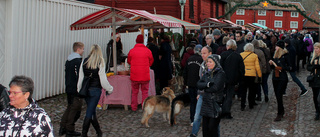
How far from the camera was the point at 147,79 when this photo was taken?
30.7 ft

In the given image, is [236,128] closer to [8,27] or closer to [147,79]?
[147,79]

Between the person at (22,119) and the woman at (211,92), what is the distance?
289 cm

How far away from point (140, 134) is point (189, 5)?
18.4 metres

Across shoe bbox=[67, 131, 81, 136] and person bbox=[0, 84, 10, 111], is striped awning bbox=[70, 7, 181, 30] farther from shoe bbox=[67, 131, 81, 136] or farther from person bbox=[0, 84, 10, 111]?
person bbox=[0, 84, 10, 111]

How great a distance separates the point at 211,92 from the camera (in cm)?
575

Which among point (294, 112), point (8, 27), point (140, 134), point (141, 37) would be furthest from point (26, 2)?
point (294, 112)

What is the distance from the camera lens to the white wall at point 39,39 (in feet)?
30.7

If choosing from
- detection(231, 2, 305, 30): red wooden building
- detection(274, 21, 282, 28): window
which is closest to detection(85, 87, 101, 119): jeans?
detection(231, 2, 305, 30): red wooden building

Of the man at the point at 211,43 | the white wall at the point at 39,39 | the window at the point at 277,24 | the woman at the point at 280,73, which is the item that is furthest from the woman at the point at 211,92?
the window at the point at 277,24

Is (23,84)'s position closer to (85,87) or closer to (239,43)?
(85,87)

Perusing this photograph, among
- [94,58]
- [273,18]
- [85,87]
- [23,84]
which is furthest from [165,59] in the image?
[273,18]

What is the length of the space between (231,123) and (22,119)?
5864 millimetres

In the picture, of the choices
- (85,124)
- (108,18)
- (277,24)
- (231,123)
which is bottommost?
(231,123)

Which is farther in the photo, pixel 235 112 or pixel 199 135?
pixel 235 112
